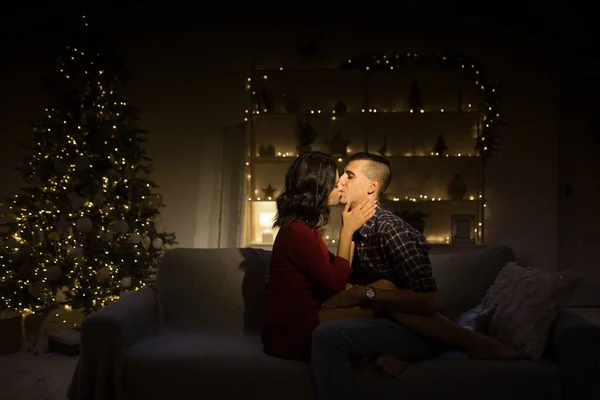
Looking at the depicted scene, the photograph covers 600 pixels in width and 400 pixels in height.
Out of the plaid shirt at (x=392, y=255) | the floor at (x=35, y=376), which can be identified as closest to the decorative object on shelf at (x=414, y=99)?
the floor at (x=35, y=376)

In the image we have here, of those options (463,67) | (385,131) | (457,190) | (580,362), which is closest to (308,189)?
(580,362)

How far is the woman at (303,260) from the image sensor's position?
2045mm

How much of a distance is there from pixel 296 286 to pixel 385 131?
3344mm

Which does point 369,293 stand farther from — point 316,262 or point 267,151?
point 267,151

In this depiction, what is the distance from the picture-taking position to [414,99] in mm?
4926

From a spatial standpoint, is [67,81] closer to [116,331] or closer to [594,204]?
[116,331]

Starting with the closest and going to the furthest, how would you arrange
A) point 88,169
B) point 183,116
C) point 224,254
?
1. point 224,254
2. point 88,169
3. point 183,116

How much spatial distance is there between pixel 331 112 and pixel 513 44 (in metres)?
1.87

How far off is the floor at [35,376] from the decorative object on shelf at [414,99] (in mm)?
2397

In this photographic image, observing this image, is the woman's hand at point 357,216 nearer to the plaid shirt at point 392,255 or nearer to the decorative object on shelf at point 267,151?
the plaid shirt at point 392,255

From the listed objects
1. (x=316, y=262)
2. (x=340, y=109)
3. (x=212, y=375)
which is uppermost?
(x=340, y=109)

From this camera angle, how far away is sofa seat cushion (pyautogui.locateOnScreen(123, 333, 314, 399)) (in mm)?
2012

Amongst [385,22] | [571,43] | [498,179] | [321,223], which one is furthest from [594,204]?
[321,223]

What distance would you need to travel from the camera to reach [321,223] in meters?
2.23
